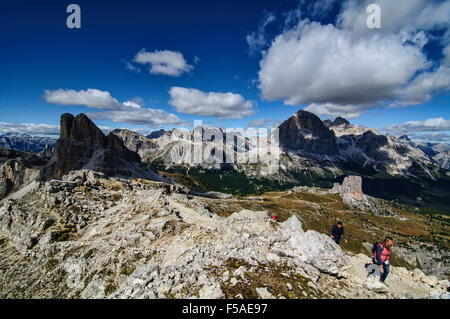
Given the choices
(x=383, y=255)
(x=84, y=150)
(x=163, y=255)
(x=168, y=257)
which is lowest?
(x=163, y=255)

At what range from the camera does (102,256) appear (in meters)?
22.2

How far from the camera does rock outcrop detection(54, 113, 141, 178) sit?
121 metres

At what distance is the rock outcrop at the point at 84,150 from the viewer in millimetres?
121312

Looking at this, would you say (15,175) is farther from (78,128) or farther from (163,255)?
(163,255)

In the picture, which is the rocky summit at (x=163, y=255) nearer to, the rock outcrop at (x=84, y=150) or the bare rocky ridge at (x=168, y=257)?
the bare rocky ridge at (x=168, y=257)

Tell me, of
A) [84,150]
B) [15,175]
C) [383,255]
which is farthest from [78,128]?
[383,255]

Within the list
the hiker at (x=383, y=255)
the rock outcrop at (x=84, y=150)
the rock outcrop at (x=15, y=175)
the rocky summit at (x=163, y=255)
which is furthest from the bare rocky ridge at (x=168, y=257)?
the rock outcrop at (x=15, y=175)

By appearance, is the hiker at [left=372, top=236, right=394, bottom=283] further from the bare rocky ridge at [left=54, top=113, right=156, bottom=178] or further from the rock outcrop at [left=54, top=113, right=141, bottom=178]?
the rock outcrop at [left=54, top=113, right=141, bottom=178]

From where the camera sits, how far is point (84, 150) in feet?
427

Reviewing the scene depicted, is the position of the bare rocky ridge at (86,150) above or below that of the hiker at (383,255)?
above

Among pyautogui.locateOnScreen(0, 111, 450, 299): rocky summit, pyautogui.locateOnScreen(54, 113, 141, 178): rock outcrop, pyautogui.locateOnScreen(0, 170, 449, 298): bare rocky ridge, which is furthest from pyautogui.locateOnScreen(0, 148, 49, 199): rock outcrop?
pyautogui.locateOnScreen(0, 170, 449, 298): bare rocky ridge

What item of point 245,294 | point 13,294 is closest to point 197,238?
point 245,294
